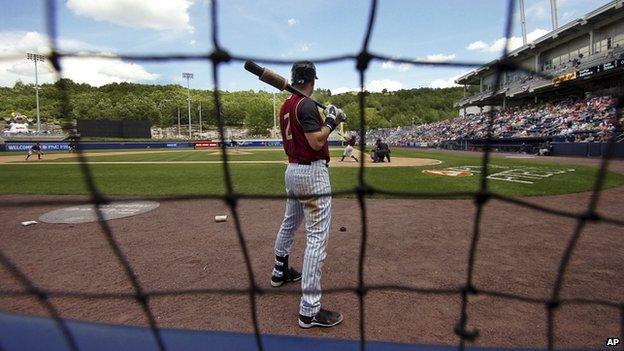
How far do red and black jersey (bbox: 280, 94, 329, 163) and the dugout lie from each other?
1433 inches

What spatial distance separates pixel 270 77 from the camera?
254 cm

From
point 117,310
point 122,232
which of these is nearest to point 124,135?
point 122,232

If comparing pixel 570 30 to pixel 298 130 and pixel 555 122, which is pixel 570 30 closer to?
pixel 555 122

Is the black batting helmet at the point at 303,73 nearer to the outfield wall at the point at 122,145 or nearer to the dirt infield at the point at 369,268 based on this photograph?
the dirt infield at the point at 369,268

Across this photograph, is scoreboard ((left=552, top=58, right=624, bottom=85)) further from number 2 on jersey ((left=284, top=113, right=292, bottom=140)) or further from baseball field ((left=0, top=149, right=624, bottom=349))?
number 2 on jersey ((left=284, top=113, right=292, bottom=140))

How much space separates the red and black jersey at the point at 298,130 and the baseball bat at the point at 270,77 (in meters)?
0.10

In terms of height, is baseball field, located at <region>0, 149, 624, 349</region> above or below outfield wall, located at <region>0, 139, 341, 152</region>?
below

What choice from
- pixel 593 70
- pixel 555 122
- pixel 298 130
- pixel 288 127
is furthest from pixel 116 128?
pixel 298 130

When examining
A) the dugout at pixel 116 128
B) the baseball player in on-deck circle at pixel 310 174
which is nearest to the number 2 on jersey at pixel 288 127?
the baseball player in on-deck circle at pixel 310 174

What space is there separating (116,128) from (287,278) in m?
41.2

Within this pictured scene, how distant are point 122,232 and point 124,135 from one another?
129 ft

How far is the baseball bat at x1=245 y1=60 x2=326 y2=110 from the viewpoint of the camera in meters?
2.38

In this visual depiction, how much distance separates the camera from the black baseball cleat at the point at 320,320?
104 inches

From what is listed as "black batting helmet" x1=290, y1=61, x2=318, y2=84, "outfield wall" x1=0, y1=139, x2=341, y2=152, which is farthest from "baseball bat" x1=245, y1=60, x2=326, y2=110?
"outfield wall" x1=0, y1=139, x2=341, y2=152
